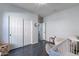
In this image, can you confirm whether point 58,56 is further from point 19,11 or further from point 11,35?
point 19,11

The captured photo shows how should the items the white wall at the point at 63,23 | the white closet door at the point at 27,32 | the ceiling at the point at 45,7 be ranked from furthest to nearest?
the white closet door at the point at 27,32 → the white wall at the point at 63,23 → the ceiling at the point at 45,7

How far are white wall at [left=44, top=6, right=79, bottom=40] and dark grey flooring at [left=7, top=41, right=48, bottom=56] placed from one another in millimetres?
223

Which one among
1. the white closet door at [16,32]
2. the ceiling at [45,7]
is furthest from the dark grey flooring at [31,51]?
the ceiling at [45,7]

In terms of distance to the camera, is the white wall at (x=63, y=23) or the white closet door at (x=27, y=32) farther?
the white closet door at (x=27, y=32)

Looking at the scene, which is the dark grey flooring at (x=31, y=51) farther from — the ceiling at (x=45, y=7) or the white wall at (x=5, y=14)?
the ceiling at (x=45, y=7)

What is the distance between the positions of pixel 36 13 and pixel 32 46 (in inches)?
25.6

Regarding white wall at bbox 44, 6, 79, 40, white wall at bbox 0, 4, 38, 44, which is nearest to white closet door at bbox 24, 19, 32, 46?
white wall at bbox 0, 4, 38, 44

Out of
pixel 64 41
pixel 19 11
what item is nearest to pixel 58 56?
pixel 64 41

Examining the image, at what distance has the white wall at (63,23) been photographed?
65.1 inches

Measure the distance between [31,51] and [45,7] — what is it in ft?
2.77

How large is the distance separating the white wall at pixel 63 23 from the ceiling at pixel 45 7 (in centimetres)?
10

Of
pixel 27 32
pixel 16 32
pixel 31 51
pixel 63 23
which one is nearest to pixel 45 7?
pixel 63 23

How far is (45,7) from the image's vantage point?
163 cm

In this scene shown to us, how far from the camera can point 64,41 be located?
1670 millimetres
